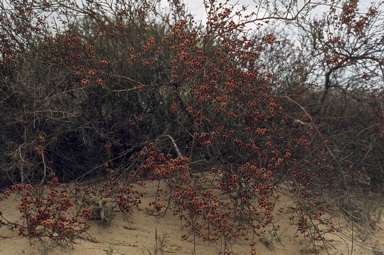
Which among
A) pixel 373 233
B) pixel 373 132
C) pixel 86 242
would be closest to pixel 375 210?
pixel 373 233

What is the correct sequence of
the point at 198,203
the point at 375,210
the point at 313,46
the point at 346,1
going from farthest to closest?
1. the point at 313,46
2. the point at 346,1
3. the point at 375,210
4. the point at 198,203

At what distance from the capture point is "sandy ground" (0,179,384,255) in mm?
4461

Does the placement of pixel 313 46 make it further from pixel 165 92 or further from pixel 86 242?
pixel 86 242

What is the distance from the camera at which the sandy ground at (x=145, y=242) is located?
4461 millimetres

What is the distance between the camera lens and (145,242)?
484cm

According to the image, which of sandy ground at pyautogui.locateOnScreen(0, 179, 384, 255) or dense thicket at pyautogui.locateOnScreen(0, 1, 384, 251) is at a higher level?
dense thicket at pyautogui.locateOnScreen(0, 1, 384, 251)

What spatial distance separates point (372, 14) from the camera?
8.07 metres

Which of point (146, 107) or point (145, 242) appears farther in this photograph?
point (146, 107)

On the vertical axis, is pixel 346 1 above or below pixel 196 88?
above

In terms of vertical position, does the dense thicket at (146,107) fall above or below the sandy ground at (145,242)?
above

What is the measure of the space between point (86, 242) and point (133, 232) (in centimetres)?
51

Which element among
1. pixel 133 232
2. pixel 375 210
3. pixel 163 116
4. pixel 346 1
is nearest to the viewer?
pixel 133 232

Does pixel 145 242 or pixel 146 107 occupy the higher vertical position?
pixel 146 107


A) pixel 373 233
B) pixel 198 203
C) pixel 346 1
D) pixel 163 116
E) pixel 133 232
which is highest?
pixel 346 1
